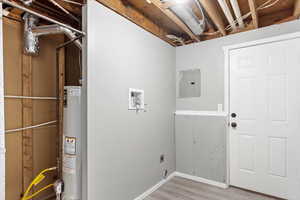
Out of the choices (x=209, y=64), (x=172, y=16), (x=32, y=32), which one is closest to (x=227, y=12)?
(x=172, y=16)

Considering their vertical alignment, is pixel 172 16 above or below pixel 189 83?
above

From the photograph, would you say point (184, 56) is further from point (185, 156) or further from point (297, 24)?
point (185, 156)

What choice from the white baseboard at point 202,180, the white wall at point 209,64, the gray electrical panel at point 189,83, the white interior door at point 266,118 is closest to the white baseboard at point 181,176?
the white baseboard at point 202,180

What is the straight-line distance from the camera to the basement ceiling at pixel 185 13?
73.2 inches

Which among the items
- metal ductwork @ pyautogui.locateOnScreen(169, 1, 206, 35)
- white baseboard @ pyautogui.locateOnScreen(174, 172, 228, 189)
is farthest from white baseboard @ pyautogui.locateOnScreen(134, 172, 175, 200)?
metal ductwork @ pyautogui.locateOnScreen(169, 1, 206, 35)

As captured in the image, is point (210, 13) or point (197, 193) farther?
point (197, 193)

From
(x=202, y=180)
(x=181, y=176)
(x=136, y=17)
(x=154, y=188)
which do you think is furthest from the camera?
(x=181, y=176)

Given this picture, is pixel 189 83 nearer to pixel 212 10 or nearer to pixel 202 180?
pixel 212 10

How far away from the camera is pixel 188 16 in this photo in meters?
2.16

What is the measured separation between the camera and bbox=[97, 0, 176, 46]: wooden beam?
188 cm

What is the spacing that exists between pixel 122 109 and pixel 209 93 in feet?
5.28

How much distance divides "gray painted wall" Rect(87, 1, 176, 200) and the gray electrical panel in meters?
0.43

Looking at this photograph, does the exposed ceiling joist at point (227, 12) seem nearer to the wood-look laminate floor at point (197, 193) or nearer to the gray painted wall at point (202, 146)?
the gray painted wall at point (202, 146)

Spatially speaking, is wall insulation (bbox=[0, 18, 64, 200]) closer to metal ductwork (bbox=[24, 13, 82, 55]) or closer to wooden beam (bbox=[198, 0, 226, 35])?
metal ductwork (bbox=[24, 13, 82, 55])
